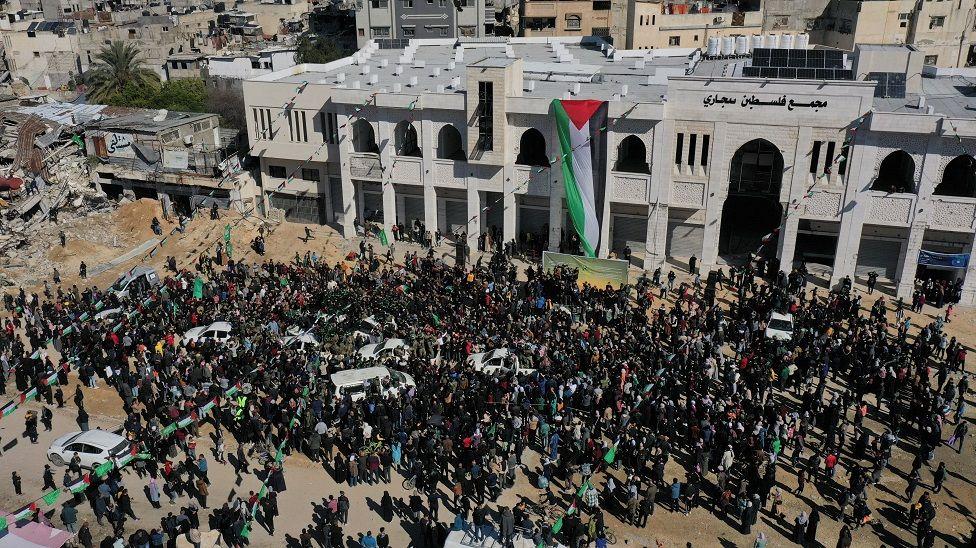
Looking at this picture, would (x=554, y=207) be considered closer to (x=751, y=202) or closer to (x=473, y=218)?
(x=473, y=218)

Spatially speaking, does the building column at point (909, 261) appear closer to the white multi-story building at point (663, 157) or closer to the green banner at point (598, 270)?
the white multi-story building at point (663, 157)

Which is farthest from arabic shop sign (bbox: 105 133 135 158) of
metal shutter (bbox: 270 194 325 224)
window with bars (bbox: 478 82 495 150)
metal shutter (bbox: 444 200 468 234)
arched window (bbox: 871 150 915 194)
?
arched window (bbox: 871 150 915 194)

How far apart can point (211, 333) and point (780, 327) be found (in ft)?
70.3

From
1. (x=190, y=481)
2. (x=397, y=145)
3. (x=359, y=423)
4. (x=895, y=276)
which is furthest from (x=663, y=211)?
(x=190, y=481)

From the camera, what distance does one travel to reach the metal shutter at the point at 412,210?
4472cm

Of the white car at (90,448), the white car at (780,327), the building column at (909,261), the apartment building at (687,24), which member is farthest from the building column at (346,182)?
the apartment building at (687,24)

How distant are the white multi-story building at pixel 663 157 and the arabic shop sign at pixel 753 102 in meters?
0.06

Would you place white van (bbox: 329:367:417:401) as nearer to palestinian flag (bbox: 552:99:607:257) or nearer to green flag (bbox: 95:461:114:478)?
green flag (bbox: 95:461:114:478)

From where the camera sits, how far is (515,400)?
2650cm

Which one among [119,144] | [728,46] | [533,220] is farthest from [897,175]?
[119,144]

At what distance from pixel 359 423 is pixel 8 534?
9.45 metres

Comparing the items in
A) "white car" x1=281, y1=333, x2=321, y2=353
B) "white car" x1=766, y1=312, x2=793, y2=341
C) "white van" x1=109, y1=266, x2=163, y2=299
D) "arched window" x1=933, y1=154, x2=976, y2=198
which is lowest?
"white van" x1=109, y1=266, x2=163, y2=299

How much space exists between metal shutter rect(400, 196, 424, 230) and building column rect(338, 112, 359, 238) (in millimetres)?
2682

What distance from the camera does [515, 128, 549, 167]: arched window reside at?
41875 mm
